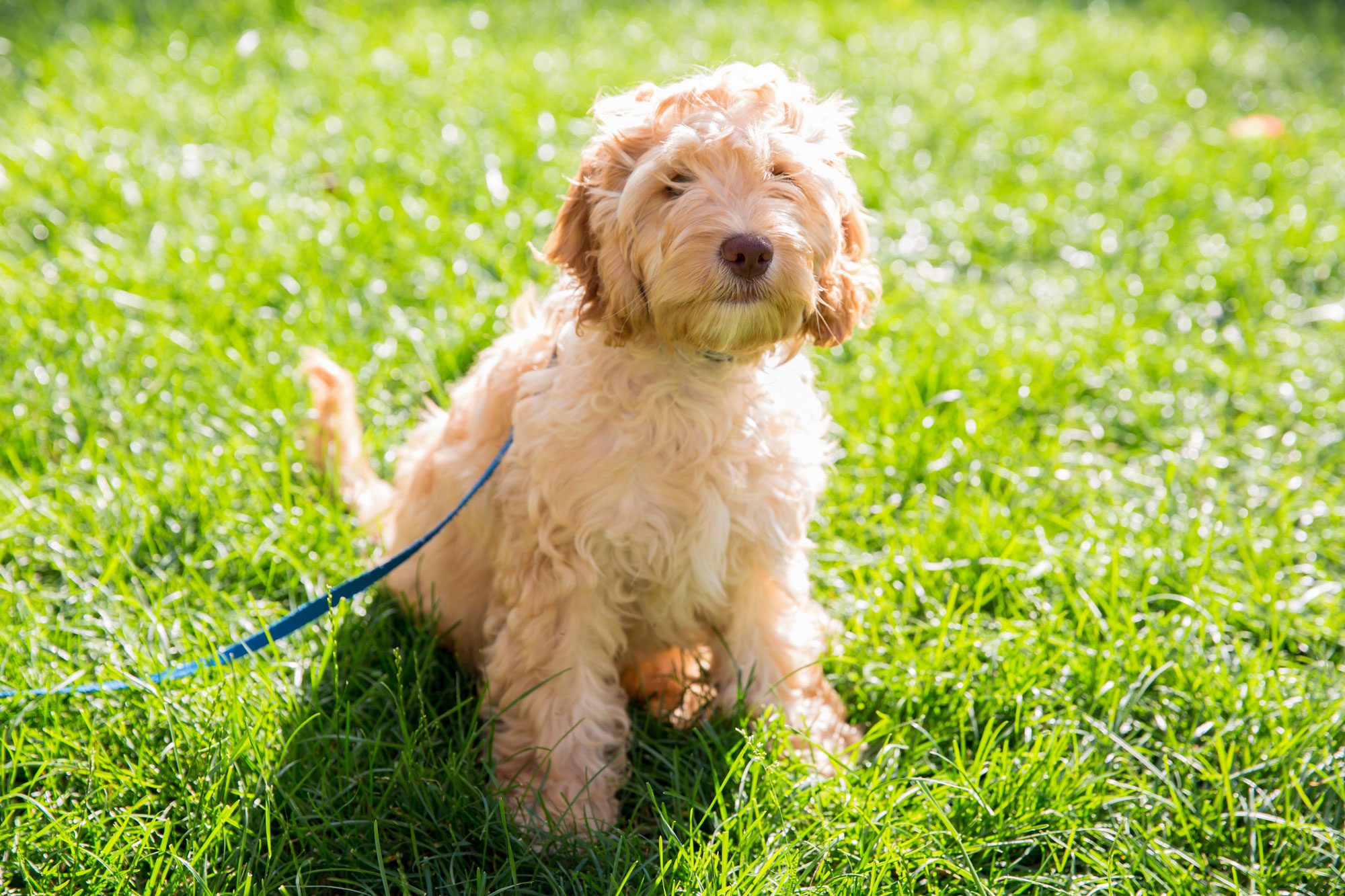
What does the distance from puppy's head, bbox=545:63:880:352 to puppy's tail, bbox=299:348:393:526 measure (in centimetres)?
123

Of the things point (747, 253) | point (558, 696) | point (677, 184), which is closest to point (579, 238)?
point (677, 184)

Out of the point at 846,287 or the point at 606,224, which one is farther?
the point at 846,287

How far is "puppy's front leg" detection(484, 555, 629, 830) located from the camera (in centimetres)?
246

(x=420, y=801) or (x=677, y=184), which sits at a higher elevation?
(x=677, y=184)

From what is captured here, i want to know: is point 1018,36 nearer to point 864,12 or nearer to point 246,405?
point 864,12

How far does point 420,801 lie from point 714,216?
139 cm

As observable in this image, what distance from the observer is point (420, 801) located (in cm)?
240

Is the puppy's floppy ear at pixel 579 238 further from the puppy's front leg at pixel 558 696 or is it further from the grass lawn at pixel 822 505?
the grass lawn at pixel 822 505

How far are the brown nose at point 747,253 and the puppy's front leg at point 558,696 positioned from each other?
76 centimetres

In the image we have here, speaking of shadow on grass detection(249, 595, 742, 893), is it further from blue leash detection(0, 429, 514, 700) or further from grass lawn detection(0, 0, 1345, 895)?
blue leash detection(0, 429, 514, 700)

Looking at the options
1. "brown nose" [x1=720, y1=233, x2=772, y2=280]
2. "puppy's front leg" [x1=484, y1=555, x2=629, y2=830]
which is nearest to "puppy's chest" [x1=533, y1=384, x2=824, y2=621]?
"puppy's front leg" [x1=484, y1=555, x2=629, y2=830]

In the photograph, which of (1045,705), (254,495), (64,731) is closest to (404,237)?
(254,495)

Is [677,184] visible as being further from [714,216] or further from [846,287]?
[846,287]

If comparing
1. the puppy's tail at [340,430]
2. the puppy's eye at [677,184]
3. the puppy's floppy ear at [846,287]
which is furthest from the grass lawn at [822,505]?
the puppy's eye at [677,184]
